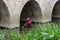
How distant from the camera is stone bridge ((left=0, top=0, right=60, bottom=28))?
37.3 feet

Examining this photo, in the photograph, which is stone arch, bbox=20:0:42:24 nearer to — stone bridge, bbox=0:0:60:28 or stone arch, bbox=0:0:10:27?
stone bridge, bbox=0:0:60:28

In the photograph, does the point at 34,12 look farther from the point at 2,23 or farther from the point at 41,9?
the point at 2,23

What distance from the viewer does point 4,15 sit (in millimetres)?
11648

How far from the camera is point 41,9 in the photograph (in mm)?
13352

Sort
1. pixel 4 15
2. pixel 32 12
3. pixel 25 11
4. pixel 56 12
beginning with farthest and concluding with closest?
pixel 56 12 → pixel 32 12 → pixel 25 11 → pixel 4 15

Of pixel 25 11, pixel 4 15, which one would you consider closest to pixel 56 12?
pixel 25 11

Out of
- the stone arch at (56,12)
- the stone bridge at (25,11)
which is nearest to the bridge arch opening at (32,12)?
the stone bridge at (25,11)

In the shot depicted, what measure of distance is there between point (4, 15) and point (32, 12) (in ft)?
8.53

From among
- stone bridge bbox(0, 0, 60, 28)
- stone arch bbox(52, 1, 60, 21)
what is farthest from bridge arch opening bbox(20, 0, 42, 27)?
stone arch bbox(52, 1, 60, 21)

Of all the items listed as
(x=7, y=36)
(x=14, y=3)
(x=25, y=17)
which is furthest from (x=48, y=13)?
(x=7, y=36)

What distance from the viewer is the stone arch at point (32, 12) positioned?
1344 centimetres

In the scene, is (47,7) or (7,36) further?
(47,7)

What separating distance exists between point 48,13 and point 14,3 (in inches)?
115

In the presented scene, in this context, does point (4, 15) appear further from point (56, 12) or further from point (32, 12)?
point (56, 12)
